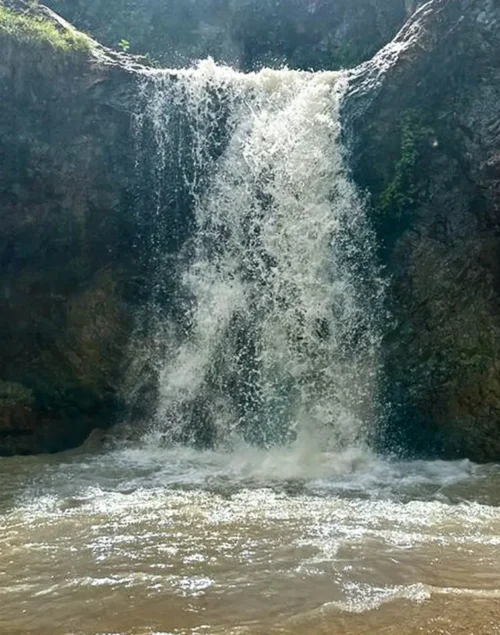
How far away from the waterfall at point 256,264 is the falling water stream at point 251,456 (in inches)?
1.1

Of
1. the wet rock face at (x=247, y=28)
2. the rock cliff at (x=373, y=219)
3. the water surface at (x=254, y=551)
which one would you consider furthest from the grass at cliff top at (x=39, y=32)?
the wet rock face at (x=247, y=28)

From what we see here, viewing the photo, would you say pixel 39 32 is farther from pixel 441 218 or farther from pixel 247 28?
pixel 247 28

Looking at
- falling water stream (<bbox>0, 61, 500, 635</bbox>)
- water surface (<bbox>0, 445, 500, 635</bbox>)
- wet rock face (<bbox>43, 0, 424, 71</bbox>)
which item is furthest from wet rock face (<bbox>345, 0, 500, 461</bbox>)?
wet rock face (<bbox>43, 0, 424, 71</bbox>)

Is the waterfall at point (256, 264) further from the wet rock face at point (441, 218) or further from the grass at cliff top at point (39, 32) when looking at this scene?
the grass at cliff top at point (39, 32)

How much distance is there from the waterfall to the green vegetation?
15.3 inches

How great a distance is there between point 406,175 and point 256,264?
7.69 ft

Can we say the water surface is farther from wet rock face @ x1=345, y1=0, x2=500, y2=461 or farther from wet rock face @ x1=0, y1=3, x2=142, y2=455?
wet rock face @ x1=0, y1=3, x2=142, y2=455

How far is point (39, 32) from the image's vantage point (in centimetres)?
1009

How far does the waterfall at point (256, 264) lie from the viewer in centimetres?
866

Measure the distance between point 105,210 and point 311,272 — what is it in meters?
3.28

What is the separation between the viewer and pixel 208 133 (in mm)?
9977

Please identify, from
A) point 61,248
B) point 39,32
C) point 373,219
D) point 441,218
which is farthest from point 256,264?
point 39,32

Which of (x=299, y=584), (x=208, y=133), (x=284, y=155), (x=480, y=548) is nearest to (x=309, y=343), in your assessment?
(x=284, y=155)

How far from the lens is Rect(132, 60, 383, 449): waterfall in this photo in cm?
866
